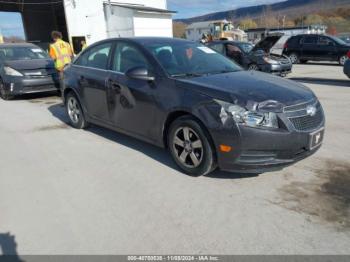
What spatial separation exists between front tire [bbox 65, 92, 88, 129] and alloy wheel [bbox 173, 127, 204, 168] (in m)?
2.60

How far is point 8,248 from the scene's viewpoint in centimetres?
286

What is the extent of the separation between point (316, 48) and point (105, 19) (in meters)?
15.4

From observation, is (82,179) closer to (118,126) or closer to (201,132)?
(118,126)

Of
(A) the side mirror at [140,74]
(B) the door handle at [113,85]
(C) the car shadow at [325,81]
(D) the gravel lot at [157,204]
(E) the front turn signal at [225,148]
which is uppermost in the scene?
(A) the side mirror at [140,74]

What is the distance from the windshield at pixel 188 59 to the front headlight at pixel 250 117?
1.00 meters

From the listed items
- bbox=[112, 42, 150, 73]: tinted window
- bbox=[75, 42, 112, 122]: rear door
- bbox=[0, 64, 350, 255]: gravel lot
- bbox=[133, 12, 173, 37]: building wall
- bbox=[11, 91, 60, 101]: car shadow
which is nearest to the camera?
bbox=[0, 64, 350, 255]: gravel lot

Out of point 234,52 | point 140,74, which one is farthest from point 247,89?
point 234,52

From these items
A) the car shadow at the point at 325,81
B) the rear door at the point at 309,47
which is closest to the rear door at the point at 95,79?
the car shadow at the point at 325,81

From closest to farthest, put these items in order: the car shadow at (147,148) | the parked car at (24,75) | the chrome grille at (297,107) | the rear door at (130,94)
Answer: the chrome grille at (297,107) → the car shadow at (147,148) → the rear door at (130,94) → the parked car at (24,75)

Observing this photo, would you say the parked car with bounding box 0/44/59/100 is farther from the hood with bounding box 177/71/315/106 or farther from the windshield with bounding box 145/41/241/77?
the hood with bounding box 177/71/315/106

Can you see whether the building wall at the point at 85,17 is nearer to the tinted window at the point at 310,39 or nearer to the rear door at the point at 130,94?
the tinted window at the point at 310,39

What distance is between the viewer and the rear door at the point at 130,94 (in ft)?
14.5

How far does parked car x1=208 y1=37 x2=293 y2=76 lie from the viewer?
40.3 feet

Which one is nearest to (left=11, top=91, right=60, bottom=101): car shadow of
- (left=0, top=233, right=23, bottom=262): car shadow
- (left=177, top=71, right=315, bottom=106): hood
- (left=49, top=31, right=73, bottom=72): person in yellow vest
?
(left=49, top=31, right=73, bottom=72): person in yellow vest
